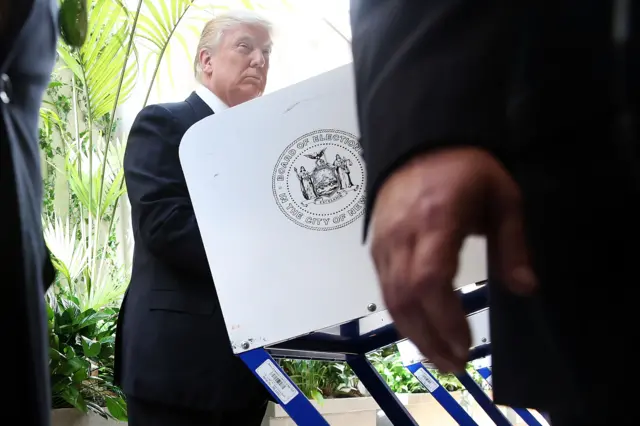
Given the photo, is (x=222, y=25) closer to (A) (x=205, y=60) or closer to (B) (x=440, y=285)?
(A) (x=205, y=60)

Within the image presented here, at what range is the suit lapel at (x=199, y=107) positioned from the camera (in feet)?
5.25

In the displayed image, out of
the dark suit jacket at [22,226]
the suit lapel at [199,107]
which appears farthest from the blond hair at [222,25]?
the dark suit jacket at [22,226]

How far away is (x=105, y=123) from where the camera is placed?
371 cm

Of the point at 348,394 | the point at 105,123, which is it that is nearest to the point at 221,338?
the point at 348,394

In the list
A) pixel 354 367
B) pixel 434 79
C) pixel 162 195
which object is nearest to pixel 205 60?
pixel 162 195

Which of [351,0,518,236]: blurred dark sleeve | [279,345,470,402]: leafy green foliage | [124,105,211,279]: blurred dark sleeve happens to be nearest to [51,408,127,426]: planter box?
[279,345,470,402]: leafy green foliage

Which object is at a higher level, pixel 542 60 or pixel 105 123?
pixel 105 123

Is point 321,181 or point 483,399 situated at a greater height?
point 321,181

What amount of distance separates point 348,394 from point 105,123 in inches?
75.5

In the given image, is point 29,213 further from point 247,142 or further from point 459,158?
point 247,142

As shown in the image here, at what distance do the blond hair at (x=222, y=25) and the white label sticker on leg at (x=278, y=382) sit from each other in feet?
2.67

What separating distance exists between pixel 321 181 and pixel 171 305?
423mm

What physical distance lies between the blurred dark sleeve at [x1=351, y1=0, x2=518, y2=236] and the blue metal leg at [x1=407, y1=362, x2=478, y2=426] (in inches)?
58.7

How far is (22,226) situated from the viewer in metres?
0.54
